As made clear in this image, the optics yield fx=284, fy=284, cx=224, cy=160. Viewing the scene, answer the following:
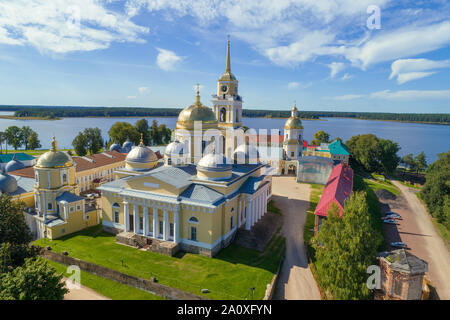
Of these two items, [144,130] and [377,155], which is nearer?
[377,155]

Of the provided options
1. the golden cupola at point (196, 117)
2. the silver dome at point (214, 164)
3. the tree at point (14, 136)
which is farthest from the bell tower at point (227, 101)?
the tree at point (14, 136)

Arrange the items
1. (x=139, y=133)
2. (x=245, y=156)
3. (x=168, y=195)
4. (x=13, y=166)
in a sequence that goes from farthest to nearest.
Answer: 1. (x=139, y=133)
2. (x=13, y=166)
3. (x=245, y=156)
4. (x=168, y=195)

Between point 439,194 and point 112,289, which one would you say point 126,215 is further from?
point 439,194

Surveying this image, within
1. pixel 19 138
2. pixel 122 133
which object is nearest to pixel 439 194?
pixel 122 133

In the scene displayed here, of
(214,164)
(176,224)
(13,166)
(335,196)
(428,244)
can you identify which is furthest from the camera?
(13,166)

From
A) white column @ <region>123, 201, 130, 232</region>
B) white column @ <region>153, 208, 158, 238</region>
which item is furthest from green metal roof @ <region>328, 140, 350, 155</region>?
white column @ <region>123, 201, 130, 232</region>

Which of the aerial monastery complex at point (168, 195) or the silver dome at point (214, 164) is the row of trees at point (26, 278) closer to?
the aerial monastery complex at point (168, 195)

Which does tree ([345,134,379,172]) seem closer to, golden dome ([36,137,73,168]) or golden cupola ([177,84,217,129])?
golden cupola ([177,84,217,129])
